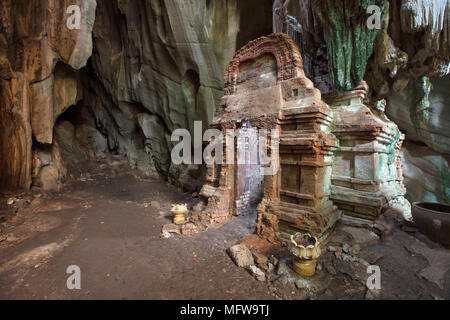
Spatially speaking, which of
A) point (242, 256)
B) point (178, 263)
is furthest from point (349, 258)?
point (178, 263)

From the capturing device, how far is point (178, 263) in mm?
3715

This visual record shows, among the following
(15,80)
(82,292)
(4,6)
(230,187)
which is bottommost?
(82,292)

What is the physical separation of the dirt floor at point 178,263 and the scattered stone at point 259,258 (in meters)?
0.24

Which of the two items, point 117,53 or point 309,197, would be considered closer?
point 309,197

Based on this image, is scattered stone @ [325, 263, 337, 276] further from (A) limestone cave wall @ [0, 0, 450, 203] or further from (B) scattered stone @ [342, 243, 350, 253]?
(A) limestone cave wall @ [0, 0, 450, 203]

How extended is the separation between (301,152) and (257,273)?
2.71 meters

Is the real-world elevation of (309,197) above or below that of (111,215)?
above

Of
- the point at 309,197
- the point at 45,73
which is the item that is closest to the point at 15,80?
the point at 45,73

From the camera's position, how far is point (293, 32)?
8.66 metres

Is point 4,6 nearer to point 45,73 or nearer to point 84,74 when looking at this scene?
point 45,73

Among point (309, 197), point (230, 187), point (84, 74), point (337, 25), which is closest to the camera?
point (309, 197)

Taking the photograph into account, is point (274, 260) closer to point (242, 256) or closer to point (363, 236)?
point (242, 256)

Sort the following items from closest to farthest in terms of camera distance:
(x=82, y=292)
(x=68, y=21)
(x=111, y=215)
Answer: (x=82, y=292) → (x=111, y=215) → (x=68, y=21)

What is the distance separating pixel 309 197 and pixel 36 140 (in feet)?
37.6
